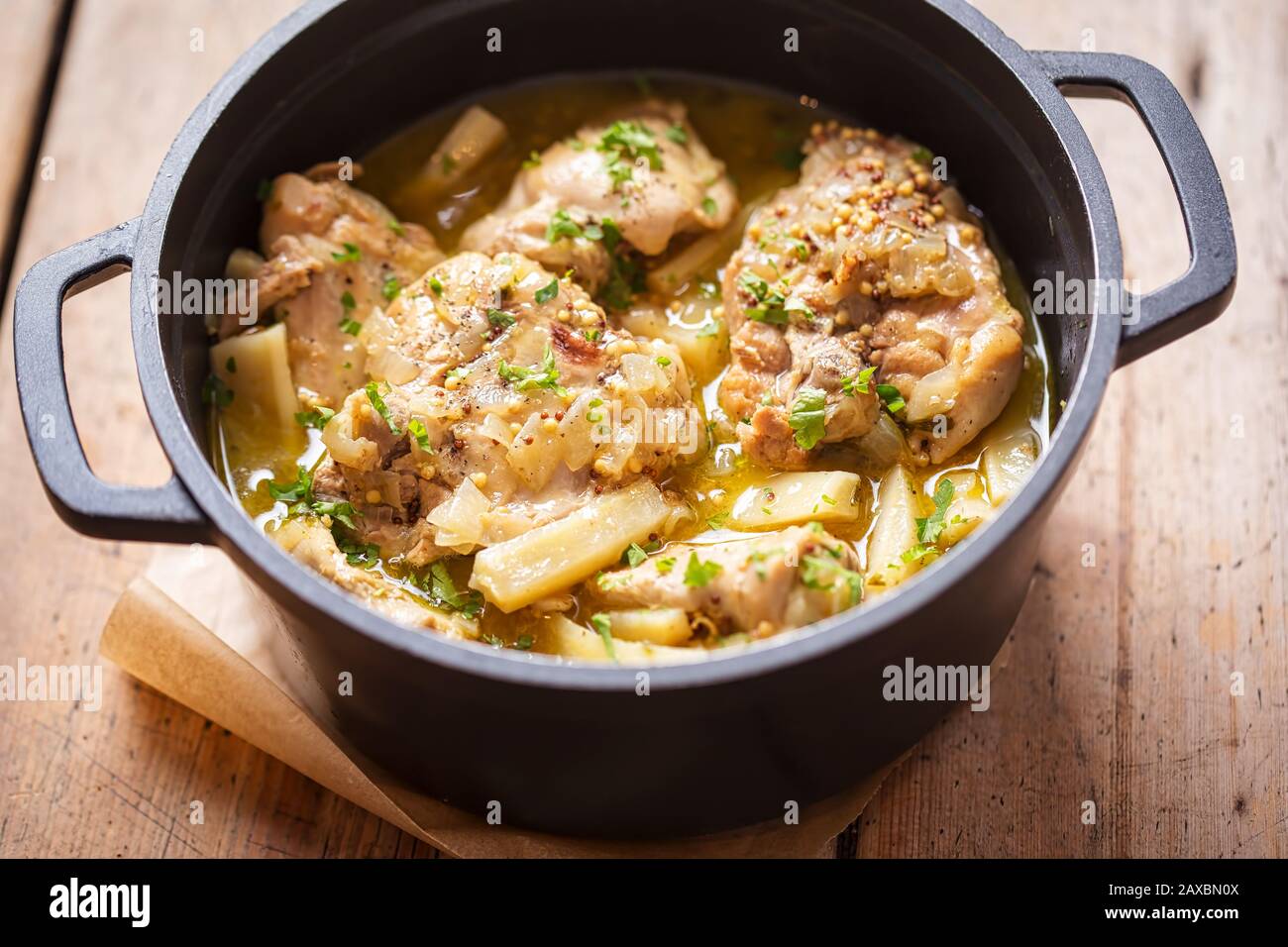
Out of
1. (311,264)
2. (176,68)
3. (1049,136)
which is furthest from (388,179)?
(1049,136)

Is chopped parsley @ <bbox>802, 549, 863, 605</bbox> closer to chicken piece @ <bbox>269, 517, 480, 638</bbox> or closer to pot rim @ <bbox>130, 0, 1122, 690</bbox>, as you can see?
pot rim @ <bbox>130, 0, 1122, 690</bbox>

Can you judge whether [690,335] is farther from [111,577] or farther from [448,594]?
[111,577]

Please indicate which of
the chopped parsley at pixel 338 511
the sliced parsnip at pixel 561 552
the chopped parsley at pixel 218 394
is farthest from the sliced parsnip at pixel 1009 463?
the chopped parsley at pixel 218 394

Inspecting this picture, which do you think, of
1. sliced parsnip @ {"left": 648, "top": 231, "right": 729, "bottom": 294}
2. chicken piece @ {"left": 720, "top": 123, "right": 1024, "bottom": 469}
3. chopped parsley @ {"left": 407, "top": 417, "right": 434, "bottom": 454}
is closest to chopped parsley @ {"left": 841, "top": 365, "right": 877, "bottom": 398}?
chicken piece @ {"left": 720, "top": 123, "right": 1024, "bottom": 469}

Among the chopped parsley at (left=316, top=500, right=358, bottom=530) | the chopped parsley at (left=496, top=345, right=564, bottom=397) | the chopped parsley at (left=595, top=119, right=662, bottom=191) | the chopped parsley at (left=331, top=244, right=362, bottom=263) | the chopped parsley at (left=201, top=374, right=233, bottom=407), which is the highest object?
the chopped parsley at (left=595, top=119, right=662, bottom=191)
